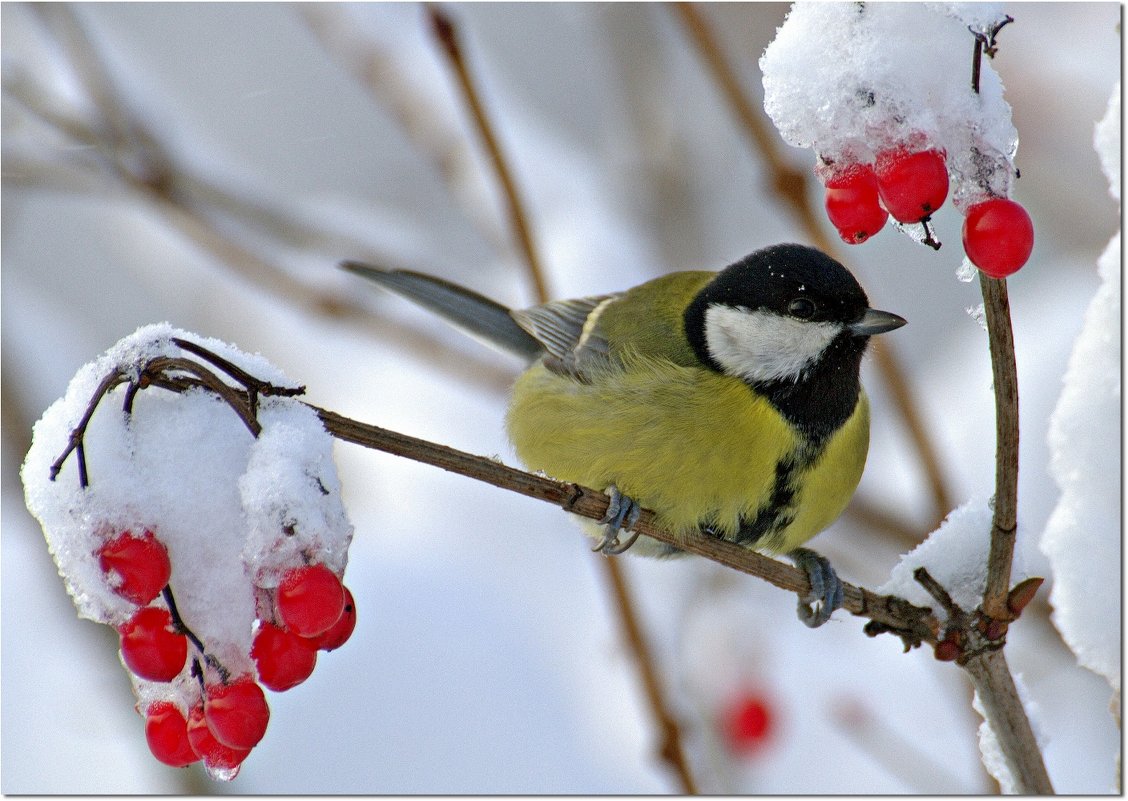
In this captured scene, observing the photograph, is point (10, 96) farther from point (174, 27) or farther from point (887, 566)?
point (887, 566)

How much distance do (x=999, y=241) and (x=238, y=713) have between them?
0.80m

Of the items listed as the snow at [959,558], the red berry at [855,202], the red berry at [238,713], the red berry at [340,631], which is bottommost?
the red berry at [238,713]

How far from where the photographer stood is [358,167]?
12.7 feet

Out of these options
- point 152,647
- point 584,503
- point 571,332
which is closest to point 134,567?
point 152,647

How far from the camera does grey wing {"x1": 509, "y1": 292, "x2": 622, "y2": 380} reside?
2.07 meters

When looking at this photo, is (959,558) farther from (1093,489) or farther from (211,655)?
(211,655)

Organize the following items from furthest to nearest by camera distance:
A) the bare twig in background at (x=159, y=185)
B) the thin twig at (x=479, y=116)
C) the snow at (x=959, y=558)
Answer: the bare twig in background at (x=159, y=185)
the thin twig at (x=479, y=116)
the snow at (x=959, y=558)

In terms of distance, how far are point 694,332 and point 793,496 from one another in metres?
0.38

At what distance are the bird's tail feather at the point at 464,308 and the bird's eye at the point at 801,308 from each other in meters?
0.68

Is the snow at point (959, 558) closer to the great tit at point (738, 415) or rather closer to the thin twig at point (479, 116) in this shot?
the great tit at point (738, 415)

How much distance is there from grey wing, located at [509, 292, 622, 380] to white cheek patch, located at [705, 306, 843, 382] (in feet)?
0.81

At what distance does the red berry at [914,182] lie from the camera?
2.91 ft

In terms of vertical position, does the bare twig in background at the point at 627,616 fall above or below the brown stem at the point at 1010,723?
below

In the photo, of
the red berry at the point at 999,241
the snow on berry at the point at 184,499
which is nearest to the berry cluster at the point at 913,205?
the red berry at the point at 999,241
